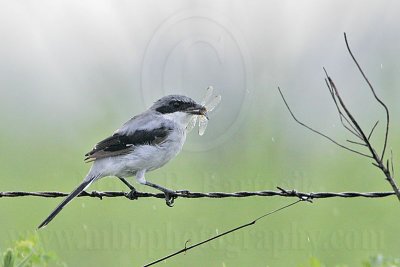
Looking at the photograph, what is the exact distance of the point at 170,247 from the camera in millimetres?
9516

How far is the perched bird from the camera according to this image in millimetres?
6020

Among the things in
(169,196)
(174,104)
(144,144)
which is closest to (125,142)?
(144,144)

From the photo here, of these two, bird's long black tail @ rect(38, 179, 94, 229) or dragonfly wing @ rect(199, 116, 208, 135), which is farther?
dragonfly wing @ rect(199, 116, 208, 135)

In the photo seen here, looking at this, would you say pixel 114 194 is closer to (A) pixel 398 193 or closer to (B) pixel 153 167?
(B) pixel 153 167

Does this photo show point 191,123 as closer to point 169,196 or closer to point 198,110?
point 198,110

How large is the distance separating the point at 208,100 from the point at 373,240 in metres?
4.03

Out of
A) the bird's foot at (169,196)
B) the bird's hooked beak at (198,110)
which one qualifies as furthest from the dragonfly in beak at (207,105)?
the bird's foot at (169,196)

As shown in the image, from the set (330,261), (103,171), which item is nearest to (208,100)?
(103,171)

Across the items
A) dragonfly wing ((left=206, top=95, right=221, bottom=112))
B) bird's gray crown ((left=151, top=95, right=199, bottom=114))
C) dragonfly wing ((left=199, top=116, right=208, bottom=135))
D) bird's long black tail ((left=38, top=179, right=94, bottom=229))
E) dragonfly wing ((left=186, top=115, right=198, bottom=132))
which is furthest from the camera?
dragonfly wing ((left=186, top=115, right=198, bottom=132))

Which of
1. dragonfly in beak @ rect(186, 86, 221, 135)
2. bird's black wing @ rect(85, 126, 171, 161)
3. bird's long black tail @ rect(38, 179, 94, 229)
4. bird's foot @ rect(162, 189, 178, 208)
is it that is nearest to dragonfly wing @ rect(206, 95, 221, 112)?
dragonfly in beak @ rect(186, 86, 221, 135)

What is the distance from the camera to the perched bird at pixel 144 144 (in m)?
6.02

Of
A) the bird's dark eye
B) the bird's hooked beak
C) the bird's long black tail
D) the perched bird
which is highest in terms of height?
the bird's dark eye

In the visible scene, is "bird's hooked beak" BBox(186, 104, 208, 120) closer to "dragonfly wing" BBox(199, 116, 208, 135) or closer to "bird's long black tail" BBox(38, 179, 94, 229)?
"dragonfly wing" BBox(199, 116, 208, 135)

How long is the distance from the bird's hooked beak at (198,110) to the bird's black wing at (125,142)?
0.26 metres
